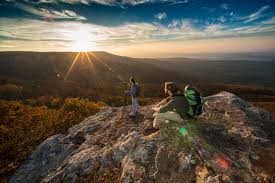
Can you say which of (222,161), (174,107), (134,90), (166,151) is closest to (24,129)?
(134,90)

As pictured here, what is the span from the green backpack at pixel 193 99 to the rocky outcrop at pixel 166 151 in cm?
73

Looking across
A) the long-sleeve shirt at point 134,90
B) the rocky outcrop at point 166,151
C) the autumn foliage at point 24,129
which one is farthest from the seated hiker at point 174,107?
the autumn foliage at point 24,129

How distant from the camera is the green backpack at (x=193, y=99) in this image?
8.01 metres

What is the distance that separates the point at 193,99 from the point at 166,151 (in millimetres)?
2316

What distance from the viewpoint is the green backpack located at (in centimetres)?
801

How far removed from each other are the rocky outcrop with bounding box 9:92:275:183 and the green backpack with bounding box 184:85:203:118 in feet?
2.40

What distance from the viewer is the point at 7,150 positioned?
1417cm

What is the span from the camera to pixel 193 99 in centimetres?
809

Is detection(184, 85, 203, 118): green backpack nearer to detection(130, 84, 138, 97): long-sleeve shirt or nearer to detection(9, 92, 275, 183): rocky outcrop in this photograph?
detection(9, 92, 275, 183): rocky outcrop

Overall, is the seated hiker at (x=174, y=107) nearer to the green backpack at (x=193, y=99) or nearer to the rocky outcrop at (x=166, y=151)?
the green backpack at (x=193, y=99)

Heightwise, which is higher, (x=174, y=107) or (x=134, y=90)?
(x=174, y=107)

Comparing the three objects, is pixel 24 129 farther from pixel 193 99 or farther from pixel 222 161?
pixel 222 161

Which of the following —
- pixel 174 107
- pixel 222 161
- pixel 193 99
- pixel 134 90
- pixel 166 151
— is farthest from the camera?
pixel 134 90

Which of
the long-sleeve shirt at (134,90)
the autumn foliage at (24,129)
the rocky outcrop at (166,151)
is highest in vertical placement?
the long-sleeve shirt at (134,90)
